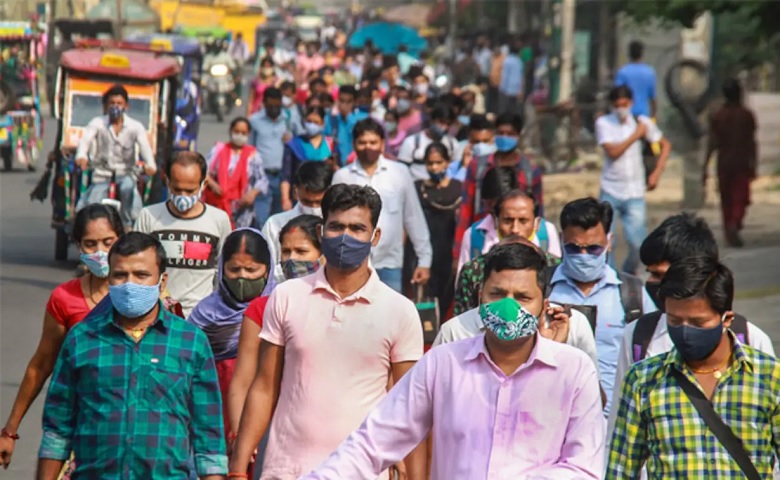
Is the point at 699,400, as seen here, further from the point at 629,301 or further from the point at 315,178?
the point at 315,178

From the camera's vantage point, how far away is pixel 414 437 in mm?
4418

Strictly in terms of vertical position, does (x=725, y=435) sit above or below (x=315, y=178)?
below

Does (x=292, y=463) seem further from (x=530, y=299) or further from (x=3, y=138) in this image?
(x=3, y=138)

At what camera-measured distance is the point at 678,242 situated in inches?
240

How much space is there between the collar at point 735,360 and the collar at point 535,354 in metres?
0.39

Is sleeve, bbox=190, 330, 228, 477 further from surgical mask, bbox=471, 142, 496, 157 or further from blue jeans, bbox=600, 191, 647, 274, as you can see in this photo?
surgical mask, bbox=471, 142, 496, 157

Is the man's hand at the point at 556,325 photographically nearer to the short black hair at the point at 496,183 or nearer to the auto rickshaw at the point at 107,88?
the short black hair at the point at 496,183

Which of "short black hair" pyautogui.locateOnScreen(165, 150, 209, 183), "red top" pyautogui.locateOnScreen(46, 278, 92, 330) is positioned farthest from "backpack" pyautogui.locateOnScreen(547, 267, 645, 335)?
"short black hair" pyautogui.locateOnScreen(165, 150, 209, 183)

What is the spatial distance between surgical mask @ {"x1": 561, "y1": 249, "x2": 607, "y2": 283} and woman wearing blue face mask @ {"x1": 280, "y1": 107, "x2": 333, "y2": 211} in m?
6.58

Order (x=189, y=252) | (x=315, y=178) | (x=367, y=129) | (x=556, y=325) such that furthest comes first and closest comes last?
1. (x=367, y=129)
2. (x=315, y=178)
3. (x=189, y=252)
4. (x=556, y=325)

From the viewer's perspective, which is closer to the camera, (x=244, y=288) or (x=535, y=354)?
(x=535, y=354)

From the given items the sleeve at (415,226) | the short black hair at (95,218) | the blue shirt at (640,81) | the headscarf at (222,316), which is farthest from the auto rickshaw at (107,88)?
the headscarf at (222,316)

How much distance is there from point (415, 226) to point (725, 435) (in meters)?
5.67

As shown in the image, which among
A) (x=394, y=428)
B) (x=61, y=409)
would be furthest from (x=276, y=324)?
(x=394, y=428)
